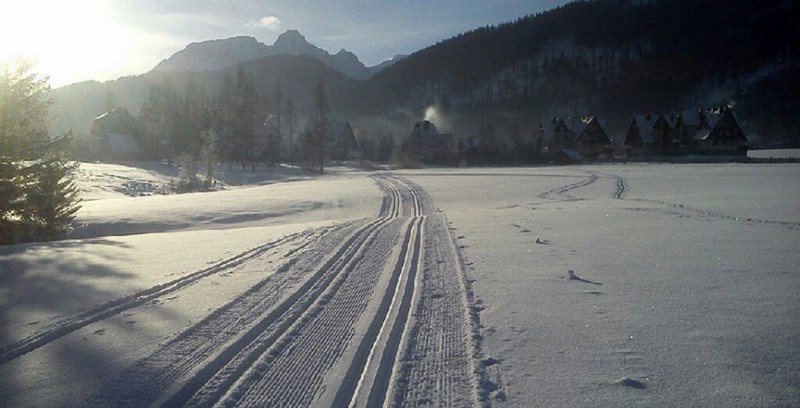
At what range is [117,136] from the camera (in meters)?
76.7

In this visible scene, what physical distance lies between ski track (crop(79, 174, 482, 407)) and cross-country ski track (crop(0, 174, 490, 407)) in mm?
12

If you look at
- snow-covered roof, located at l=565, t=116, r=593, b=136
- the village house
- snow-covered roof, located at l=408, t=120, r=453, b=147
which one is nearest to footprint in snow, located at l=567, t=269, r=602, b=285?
the village house

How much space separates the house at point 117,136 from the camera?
75062 millimetres

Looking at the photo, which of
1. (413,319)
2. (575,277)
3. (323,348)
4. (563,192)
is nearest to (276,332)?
(323,348)

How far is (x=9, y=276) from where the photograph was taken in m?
8.96

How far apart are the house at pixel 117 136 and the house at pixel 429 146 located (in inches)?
1640

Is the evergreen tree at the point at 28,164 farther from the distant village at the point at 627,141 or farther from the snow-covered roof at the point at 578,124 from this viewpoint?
the snow-covered roof at the point at 578,124

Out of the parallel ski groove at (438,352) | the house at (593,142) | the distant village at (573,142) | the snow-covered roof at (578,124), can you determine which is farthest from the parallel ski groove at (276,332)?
the snow-covered roof at (578,124)

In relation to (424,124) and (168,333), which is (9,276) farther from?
(424,124)

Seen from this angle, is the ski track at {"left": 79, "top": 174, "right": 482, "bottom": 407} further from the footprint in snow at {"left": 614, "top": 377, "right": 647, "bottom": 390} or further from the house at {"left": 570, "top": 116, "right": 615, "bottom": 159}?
the house at {"left": 570, "top": 116, "right": 615, "bottom": 159}

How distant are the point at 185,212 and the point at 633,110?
4537 inches

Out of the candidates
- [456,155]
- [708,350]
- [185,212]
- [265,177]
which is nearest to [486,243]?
[708,350]

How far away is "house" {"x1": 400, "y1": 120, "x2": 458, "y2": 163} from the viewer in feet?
283

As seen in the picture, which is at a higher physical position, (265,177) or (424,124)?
(424,124)
